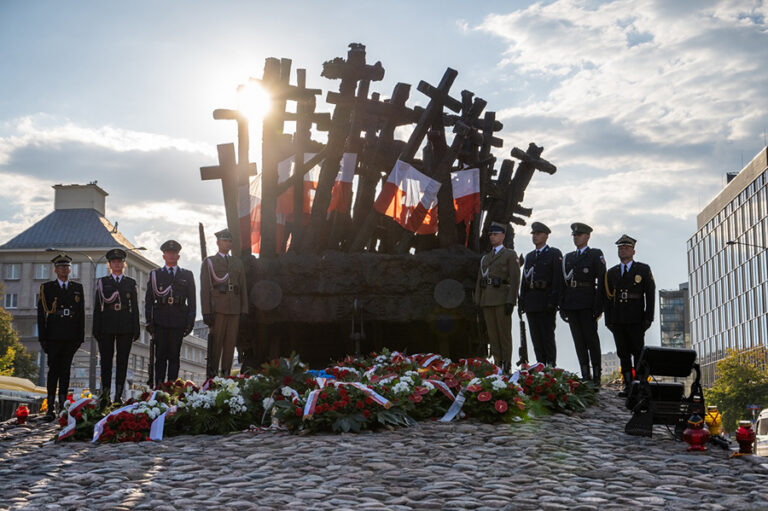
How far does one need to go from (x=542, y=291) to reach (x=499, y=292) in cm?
63

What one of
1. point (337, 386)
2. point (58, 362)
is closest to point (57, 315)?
point (58, 362)

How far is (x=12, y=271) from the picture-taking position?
74938 mm

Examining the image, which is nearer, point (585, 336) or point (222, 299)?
point (585, 336)

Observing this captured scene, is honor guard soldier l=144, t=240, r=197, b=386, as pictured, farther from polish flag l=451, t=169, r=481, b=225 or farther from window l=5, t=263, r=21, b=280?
window l=5, t=263, r=21, b=280

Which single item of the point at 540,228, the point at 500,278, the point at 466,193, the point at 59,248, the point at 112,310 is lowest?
the point at 112,310

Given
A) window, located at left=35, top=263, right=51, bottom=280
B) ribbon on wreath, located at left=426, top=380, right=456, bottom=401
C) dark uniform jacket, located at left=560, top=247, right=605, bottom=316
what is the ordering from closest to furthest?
ribbon on wreath, located at left=426, top=380, right=456, bottom=401, dark uniform jacket, located at left=560, top=247, right=605, bottom=316, window, located at left=35, top=263, right=51, bottom=280

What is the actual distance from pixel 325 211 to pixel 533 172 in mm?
4714

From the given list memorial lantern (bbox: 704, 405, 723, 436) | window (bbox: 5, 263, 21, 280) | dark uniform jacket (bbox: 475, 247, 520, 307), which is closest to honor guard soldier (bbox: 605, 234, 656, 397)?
dark uniform jacket (bbox: 475, 247, 520, 307)

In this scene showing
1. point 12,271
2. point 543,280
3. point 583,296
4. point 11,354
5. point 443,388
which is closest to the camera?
point 443,388

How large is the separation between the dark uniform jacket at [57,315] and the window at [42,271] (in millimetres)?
65784

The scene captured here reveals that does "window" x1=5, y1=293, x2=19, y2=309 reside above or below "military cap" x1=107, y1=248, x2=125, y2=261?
above

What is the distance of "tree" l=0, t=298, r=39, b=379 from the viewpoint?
4303cm

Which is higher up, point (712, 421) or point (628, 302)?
point (628, 302)

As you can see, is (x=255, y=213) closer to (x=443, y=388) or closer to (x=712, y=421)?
(x=443, y=388)
